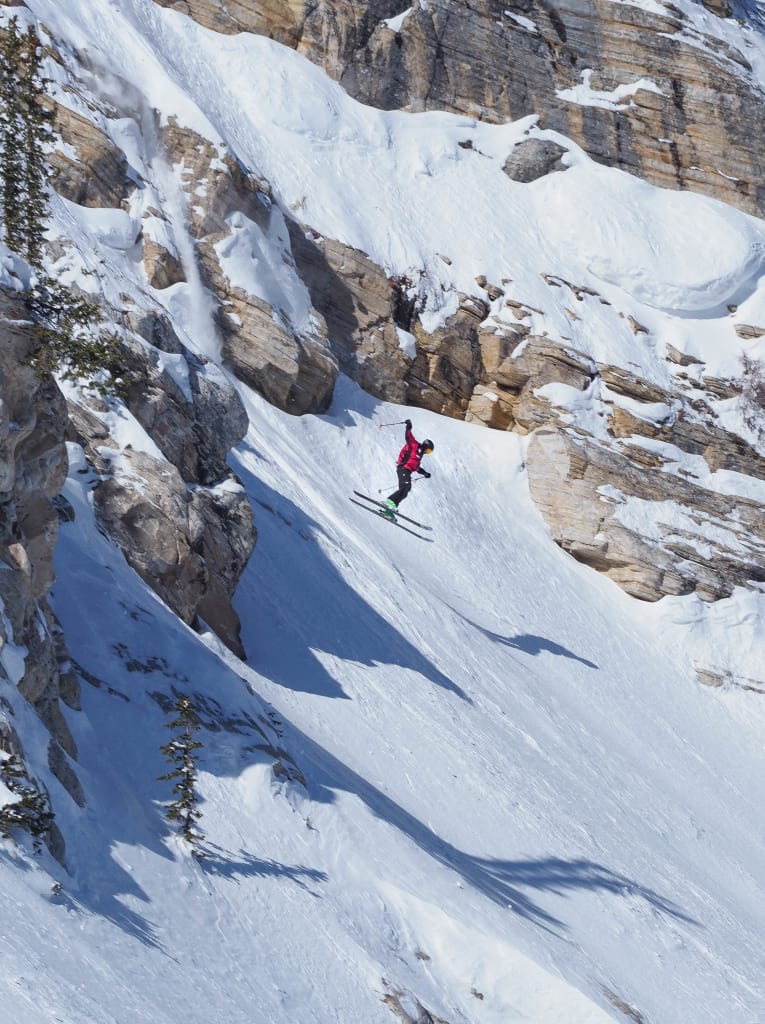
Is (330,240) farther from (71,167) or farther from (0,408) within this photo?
(0,408)

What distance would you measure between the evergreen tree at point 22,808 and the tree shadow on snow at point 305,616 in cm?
944

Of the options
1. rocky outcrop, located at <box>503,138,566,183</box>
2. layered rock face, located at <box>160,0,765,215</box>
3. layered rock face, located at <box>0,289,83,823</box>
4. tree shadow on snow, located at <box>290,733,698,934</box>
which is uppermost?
layered rock face, located at <box>160,0,765,215</box>

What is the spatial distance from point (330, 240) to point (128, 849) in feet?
97.4

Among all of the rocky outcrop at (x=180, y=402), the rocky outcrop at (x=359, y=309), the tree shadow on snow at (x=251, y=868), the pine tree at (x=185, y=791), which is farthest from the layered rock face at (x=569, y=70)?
the tree shadow on snow at (x=251, y=868)

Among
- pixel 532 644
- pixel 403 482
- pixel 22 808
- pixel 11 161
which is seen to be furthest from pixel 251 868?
pixel 532 644

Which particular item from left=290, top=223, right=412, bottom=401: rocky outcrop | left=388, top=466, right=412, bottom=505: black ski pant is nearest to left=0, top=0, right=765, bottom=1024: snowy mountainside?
left=290, top=223, right=412, bottom=401: rocky outcrop

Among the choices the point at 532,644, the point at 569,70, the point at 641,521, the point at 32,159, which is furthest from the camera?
the point at 569,70

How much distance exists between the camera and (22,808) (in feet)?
30.2

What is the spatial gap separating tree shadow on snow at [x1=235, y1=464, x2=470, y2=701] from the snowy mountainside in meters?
0.08

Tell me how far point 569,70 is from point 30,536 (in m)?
40.8

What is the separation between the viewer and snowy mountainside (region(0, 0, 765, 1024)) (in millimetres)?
10922

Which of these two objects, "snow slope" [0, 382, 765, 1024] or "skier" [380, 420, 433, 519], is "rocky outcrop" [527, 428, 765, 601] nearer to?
"snow slope" [0, 382, 765, 1024]

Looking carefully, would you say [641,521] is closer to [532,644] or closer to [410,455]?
[532,644]

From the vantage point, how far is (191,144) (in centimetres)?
3488
